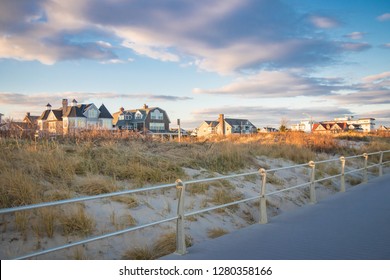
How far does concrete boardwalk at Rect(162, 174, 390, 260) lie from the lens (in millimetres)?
5699

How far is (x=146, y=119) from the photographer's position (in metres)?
78.0

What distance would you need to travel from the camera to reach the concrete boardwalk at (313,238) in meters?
5.70

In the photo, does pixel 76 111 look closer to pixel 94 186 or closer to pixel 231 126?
pixel 231 126

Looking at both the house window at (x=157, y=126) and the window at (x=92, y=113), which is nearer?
the window at (x=92, y=113)

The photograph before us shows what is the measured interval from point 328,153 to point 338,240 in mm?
18420

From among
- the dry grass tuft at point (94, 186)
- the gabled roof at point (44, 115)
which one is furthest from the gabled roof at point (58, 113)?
the dry grass tuft at point (94, 186)

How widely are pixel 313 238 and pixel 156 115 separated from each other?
74734mm

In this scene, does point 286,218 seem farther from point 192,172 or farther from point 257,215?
point 192,172

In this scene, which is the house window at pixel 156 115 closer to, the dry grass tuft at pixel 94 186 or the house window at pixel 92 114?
the house window at pixel 92 114

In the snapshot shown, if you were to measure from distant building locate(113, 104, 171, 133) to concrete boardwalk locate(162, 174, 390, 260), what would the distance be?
69.5 m

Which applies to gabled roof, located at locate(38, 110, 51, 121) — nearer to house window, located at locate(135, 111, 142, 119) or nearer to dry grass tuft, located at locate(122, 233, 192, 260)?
house window, located at locate(135, 111, 142, 119)

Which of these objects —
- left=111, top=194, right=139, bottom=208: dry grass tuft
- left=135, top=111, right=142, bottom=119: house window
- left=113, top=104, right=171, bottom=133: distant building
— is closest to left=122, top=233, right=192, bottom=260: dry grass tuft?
left=111, top=194, right=139, bottom=208: dry grass tuft

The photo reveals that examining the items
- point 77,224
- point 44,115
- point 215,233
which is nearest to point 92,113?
point 44,115

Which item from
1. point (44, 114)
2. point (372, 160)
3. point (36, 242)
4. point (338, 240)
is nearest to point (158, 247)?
point (36, 242)
